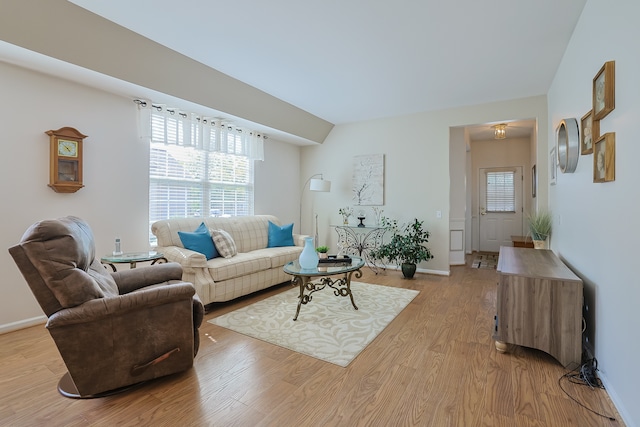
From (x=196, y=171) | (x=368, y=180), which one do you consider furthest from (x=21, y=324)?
Answer: (x=368, y=180)

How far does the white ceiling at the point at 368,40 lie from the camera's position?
8.13ft

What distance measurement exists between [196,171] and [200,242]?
1330 millimetres

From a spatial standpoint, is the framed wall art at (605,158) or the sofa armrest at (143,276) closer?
the framed wall art at (605,158)

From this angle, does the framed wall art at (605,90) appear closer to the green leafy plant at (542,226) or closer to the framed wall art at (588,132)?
the framed wall art at (588,132)

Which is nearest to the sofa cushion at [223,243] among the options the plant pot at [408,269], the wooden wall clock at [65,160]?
the wooden wall clock at [65,160]

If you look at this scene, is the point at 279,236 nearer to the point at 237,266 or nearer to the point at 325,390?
the point at 237,266

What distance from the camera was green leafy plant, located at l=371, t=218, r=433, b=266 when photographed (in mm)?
4879

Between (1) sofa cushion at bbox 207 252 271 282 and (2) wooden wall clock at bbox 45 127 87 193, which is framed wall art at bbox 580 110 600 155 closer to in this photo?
(1) sofa cushion at bbox 207 252 271 282

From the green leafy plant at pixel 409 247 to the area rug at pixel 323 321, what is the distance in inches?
33.4

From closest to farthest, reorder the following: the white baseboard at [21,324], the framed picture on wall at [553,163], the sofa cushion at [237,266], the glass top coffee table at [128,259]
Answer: the white baseboard at [21,324] → the glass top coffee table at [128,259] → the sofa cushion at [237,266] → the framed picture on wall at [553,163]

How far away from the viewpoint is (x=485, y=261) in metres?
6.46

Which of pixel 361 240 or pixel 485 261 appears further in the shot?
pixel 485 261

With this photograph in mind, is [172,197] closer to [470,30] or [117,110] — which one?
[117,110]

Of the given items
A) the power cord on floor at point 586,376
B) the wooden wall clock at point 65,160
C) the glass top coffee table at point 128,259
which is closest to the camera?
the power cord on floor at point 586,376
